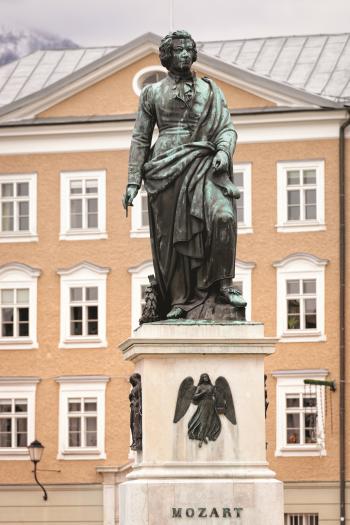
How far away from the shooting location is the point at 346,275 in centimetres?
4334

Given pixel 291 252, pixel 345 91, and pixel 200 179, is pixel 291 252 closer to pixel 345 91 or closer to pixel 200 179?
pixel 345 91

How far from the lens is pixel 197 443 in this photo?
13.1 meters

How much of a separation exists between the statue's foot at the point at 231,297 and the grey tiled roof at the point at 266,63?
30833mm

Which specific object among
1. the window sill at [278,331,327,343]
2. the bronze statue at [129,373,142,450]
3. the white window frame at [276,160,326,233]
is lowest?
the bronze statue at [129,373,142,450]

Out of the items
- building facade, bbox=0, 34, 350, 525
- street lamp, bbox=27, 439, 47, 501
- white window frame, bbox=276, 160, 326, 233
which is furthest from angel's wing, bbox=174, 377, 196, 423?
white window frame, bbox=276, 160, 326, 233

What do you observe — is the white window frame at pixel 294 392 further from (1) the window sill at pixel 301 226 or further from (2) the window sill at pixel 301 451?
(1) the window sill at pixel 301 226

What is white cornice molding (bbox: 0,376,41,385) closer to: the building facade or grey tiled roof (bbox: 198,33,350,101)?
the building facade

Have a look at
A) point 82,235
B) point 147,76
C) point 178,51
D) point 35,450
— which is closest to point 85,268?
point 82,235

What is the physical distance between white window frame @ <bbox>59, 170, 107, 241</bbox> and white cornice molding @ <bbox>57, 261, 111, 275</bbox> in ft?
2.32

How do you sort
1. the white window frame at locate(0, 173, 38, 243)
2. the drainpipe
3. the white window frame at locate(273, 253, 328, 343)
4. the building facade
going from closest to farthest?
1. the drainpipe
2. the building facade
3. the white window frame at locate(273, 253, 328, 343)
4. the white window frame at locate(0, 173, 38, 243)

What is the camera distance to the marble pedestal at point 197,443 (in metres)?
12.9

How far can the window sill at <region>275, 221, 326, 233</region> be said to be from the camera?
43906mm

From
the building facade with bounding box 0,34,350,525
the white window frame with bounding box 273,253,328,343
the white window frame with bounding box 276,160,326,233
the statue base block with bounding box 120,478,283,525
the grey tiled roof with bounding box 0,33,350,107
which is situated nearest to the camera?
the statue base block with bounding box 120,478,283,525

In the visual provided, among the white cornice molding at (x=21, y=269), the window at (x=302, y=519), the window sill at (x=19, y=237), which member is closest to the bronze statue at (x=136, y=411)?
the window at (x=302, y=519)
